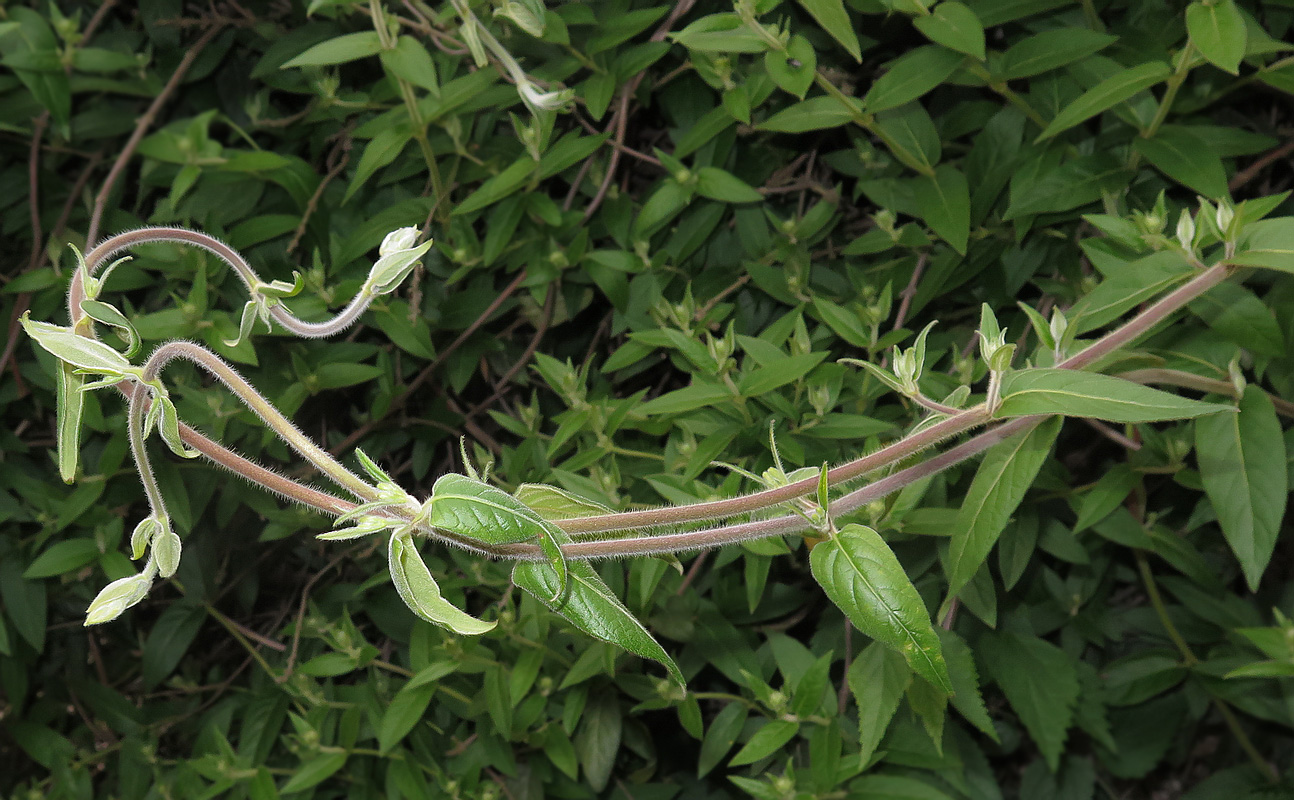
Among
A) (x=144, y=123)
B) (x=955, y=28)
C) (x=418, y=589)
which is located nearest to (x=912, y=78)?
(x=955, y=28)

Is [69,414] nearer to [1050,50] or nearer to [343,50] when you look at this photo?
[343,50]

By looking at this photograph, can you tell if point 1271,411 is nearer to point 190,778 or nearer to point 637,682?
point 637,682

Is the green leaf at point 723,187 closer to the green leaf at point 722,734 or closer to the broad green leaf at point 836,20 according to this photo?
the broad green leaf at point 836,20

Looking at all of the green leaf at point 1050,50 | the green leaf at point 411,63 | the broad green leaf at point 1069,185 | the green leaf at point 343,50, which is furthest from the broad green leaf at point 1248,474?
the green leaf at point 343,50

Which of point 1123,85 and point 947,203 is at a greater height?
point 1123,85

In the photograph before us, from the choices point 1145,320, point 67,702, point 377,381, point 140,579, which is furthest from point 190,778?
point 1145,320

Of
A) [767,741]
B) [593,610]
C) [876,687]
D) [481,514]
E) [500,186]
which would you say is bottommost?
[767,741]
